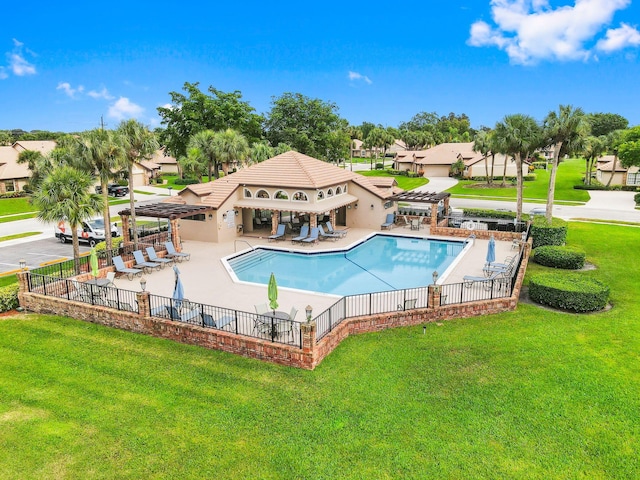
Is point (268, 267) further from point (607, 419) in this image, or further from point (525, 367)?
point (607, 419)

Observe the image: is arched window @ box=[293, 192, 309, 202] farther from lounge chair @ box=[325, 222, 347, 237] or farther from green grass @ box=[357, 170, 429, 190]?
green grass @ box=[357, 170, 429, 190]

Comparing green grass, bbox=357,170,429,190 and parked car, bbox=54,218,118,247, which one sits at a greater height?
green grass, bbox=357,170,429,190

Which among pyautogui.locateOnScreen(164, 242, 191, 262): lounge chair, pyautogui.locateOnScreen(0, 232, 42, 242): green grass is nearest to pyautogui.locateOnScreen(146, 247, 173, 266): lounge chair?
pyautogui.locateOnScreen(164, 242, 191, 262): lounge chair

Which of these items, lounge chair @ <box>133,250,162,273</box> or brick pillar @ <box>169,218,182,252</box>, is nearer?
lounge chair @ <box>133,250,162,273</box>

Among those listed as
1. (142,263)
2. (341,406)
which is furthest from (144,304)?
(341,406)

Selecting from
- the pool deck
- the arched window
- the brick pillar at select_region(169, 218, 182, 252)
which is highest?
the arched window

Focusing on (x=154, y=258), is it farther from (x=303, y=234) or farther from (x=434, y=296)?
(x=434, y=296)
